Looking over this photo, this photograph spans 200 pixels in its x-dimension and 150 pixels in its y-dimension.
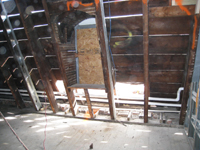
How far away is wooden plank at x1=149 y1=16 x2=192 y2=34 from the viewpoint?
69.2 inches

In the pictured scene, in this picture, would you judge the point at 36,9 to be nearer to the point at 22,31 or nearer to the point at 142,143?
the point at 22,31

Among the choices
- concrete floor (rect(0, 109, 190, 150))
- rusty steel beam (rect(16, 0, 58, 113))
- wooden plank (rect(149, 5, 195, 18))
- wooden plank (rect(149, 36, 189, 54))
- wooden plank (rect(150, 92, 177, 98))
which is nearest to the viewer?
wooden plank (rect(149, 5, 195, 18))

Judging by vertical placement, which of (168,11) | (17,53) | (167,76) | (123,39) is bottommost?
(167,76)

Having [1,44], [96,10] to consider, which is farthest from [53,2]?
[1,44]

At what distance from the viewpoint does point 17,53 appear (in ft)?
8.60

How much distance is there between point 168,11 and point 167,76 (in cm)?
103

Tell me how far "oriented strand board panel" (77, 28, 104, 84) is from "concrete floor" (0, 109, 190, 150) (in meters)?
0.87

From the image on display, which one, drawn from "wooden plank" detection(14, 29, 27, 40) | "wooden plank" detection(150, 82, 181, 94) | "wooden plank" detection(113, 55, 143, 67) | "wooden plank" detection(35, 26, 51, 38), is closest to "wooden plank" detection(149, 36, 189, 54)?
"wooden plank" detection(113, 55, 143, 67)

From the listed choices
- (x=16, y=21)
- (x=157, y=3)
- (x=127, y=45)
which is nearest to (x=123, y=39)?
(x=127, y=45)

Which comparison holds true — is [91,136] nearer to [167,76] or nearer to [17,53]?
[167,76]

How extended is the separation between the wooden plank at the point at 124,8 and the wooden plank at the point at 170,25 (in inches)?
9.0

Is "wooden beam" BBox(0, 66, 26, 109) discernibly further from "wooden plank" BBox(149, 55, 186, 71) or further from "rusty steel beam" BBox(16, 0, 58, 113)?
"wooden plank" BBox(149, 55, 186, 71)

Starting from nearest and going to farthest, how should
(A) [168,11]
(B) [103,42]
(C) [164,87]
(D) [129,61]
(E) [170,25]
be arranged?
1. (A) [168,11]
2. (E) [170,25]
3. (B) [103,42]
4. (D) [129,61]
5. (C) [164,87]

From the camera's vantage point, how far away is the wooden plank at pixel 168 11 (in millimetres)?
1627
